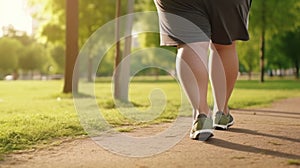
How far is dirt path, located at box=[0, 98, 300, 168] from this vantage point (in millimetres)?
2920

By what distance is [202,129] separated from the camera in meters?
3.85

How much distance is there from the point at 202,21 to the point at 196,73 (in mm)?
458

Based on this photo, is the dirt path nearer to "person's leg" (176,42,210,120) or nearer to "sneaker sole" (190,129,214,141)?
"sneaker sole" (190,129,214,141)

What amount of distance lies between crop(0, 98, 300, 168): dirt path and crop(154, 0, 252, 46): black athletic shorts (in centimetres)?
87

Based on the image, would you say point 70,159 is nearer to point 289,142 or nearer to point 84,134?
point 84,134

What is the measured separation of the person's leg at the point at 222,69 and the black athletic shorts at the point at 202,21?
24 cm

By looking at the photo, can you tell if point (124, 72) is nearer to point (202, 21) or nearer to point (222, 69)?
point (222, 69)

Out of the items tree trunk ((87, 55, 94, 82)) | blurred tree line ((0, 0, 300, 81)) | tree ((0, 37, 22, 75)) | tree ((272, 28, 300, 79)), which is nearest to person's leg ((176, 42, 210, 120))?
blurred tree line ((0, 0, 300, 81))

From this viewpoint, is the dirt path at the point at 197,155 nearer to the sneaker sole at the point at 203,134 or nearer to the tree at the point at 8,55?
the sneaker sole at the point at 203,134

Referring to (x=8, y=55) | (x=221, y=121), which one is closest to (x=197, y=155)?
(x=221, y=121)

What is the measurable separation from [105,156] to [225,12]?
1.82 meters

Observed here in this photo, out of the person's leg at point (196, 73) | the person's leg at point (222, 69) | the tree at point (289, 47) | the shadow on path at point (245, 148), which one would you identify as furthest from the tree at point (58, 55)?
the shadow on path at point (245, 148)

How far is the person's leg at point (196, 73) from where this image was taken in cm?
403

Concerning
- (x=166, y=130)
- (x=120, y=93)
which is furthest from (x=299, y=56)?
(x=166, y=130)
